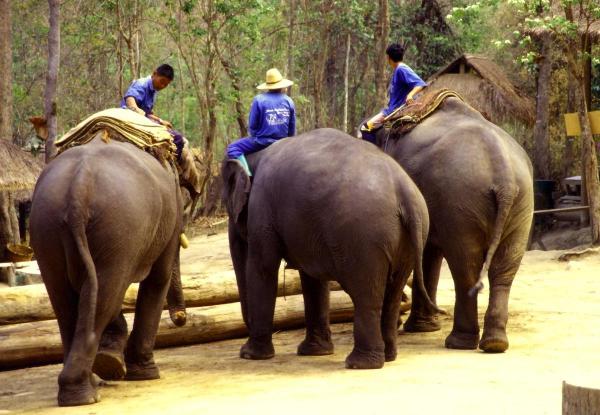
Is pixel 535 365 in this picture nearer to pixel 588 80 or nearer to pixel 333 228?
pixel 333 228

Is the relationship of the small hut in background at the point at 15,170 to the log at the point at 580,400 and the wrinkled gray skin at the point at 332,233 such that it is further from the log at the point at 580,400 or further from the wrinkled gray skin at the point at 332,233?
the log at the point at 580,400

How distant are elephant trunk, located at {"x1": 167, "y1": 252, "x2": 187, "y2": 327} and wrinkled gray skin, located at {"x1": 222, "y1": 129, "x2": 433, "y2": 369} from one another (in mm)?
569

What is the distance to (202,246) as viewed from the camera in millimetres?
23000

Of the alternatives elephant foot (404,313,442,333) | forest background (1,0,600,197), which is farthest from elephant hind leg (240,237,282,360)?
forest background (1,0,600,197)

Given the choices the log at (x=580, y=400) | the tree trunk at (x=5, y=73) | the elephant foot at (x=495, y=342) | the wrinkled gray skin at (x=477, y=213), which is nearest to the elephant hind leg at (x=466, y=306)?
the wrinkled gray skin at (x=477, y=213)

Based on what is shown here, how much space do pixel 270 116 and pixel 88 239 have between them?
3.38m

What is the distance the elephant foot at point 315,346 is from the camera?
9266mm

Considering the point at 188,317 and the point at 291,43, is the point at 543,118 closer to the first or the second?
the point at 291,43

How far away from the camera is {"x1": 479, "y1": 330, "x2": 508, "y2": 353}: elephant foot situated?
8828mm

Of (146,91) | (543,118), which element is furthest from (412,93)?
(543,118)

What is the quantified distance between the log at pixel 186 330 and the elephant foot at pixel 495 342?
255cm

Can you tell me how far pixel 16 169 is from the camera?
1880 centimetres

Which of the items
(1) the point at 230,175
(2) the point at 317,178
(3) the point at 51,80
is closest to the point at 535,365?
(2) the point at 317,178

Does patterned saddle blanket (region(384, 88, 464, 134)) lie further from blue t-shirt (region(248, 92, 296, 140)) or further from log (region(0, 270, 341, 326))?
log (region(0, 270, 341, 326))
